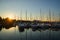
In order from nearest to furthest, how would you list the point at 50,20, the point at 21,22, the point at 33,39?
the point at 33,39, the point at 50,20, the point at 21,22

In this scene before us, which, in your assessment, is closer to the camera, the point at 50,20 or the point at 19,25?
the point at 50,20

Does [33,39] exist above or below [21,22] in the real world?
below

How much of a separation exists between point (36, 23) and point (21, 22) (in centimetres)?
130

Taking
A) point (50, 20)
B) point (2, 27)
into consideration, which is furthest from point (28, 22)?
point (2, 27)

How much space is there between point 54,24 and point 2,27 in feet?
17.2

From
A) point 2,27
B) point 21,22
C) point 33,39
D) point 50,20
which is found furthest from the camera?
point 2,27

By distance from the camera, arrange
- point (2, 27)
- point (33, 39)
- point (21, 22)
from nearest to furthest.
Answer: point (33, 39)
point (21, 22)
point (2, 27)

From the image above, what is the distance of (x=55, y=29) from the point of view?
11438 mm

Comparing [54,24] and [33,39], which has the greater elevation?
[54,24]

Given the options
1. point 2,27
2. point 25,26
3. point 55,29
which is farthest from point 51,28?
point 2,27

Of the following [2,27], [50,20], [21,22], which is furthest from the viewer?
[2,27]

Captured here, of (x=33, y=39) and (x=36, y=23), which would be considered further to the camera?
(x=36, y=23)

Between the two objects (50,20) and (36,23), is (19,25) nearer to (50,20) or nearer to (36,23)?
(36,23)

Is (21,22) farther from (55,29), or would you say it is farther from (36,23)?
(55,29)
